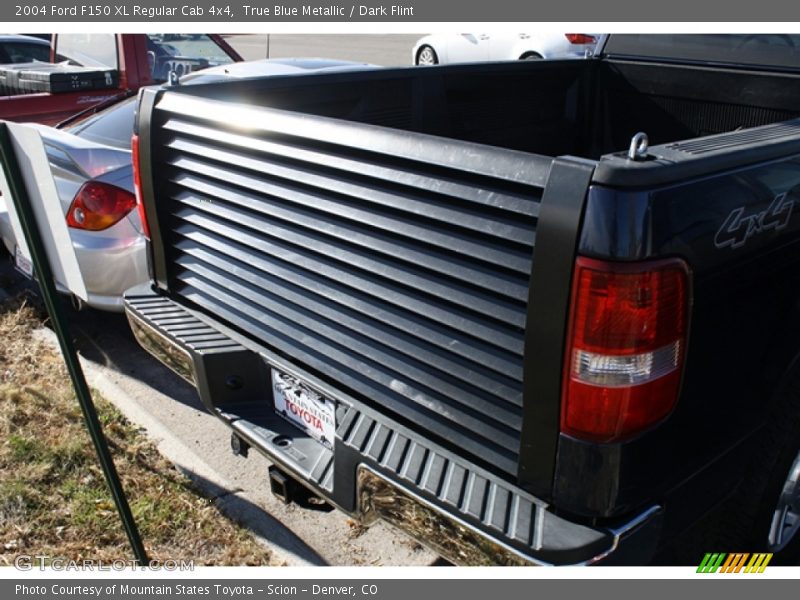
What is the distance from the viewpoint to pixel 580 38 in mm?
11328

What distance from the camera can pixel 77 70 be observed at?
621 cm

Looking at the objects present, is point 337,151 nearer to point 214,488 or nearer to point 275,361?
point 275,361

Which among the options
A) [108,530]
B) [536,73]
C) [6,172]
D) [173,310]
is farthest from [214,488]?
[536,73]

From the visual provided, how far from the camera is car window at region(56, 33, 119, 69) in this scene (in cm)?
623

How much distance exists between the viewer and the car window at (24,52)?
27.9ft

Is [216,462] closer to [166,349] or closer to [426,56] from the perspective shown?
[166,349]

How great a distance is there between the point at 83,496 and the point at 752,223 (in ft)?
9.16

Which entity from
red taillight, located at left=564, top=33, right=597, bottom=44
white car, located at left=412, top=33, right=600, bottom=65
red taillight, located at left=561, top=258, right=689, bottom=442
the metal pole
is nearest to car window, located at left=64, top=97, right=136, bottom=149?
the metal pole

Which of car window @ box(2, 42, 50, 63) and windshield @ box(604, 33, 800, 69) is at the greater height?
windshield @ box(604, 33, 800, 69)

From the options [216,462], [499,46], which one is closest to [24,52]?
[216,462]

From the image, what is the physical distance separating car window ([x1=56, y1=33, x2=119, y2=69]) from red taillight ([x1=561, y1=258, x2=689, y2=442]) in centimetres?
572

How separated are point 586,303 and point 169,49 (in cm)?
587

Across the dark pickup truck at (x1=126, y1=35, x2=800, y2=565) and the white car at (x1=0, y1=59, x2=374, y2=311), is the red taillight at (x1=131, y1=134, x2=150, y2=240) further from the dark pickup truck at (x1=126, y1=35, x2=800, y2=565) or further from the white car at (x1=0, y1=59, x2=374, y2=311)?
the white car at (x1=0, y1=59, x2=374, y2=311)

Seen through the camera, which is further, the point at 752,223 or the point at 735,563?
the point at 735,563
